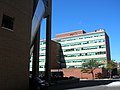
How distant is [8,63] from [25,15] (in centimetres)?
630

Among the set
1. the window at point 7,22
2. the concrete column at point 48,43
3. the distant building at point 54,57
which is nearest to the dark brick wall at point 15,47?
the window at point 7,22

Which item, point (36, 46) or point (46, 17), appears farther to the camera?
point (46, 17)

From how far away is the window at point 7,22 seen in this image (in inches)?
819

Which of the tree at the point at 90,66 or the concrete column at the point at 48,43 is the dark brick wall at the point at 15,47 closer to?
the concrete column at the point at 48,43

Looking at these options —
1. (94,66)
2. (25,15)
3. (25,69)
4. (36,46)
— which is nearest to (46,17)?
(36,46)

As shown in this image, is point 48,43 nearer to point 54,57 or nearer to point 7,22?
point 7,22

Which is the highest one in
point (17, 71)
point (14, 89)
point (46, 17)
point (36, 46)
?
point (46, 17)

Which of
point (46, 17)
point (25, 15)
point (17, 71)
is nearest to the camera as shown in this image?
point (17, 71)

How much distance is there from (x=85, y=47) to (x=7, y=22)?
76239mm

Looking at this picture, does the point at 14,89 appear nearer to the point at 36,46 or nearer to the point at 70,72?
the point at 36,46

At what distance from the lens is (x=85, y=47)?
313ft

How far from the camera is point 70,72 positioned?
8269 centimetres

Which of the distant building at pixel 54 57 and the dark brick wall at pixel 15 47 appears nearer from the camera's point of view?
the dark brick wall at pixel 15 47

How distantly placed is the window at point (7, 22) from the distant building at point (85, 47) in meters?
69.9
